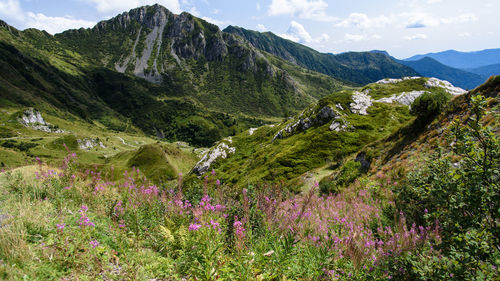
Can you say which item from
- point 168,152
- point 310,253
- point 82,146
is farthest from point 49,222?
point 82,146

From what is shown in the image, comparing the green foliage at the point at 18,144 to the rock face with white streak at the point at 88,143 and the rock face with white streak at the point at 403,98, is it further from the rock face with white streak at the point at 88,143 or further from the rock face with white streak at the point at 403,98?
the rock face with white streak at the point at 403,98

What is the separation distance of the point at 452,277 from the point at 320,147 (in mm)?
37991

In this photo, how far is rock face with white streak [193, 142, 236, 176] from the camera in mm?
63312

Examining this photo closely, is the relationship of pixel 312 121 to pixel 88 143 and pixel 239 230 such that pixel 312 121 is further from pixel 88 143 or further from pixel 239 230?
pixel 88 143

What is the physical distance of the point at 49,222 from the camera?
19.6ft

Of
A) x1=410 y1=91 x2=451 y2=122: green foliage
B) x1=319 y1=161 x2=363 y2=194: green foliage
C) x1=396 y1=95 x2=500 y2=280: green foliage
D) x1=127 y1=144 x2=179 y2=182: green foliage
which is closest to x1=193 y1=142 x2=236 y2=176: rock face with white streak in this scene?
x1=127 y1=144 x2=179 y2=182: green foliage

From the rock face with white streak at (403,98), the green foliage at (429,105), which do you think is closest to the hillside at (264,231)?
the green foliage at (429,105)

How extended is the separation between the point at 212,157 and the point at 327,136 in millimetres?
35763

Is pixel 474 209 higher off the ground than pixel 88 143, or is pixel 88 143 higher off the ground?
pixel 88 143

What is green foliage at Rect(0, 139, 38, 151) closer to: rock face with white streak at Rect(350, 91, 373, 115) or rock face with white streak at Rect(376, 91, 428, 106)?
rock face with white streak at Rect(350, 91, 373, 115)

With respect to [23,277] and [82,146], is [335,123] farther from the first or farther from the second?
[82,146]

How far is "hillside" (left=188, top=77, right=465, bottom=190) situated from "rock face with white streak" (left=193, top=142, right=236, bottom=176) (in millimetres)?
474

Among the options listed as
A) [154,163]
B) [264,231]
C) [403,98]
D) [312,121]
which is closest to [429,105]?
[264,231]

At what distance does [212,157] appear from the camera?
218 feet
